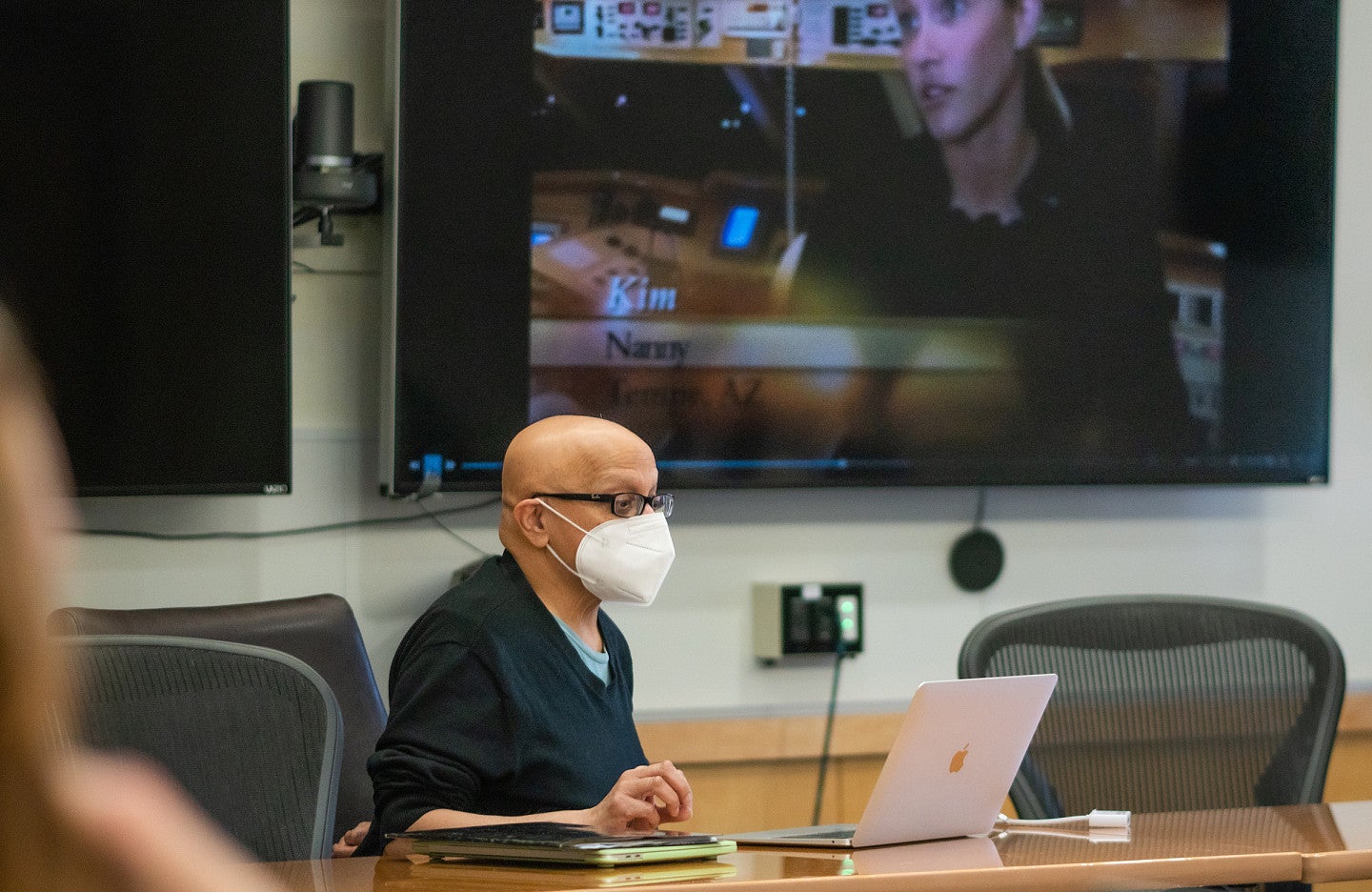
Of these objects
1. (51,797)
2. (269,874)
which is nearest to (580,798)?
(269,874)

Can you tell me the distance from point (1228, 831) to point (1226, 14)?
6.97 feet

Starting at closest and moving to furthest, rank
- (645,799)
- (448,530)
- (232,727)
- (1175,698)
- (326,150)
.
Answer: (645,799) → (232,727) → (1175,698) → (326,150) → (448,530)

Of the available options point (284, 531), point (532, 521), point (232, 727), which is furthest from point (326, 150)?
point (232, 727)

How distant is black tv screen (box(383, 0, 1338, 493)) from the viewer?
10.2ft

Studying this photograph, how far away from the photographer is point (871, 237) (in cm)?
338

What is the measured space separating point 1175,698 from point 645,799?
1.08 metres

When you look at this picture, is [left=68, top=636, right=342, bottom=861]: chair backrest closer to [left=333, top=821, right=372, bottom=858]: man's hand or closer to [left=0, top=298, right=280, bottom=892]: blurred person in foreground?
[left=333, top=821, right=372, bottom=858]: man's hand

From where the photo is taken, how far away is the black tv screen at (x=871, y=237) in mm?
3107

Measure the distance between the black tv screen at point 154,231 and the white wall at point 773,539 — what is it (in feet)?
0.62

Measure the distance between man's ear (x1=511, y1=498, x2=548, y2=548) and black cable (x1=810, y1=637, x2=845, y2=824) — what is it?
1.19 meters

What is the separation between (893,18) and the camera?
3.36m

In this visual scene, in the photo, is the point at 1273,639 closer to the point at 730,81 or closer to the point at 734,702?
the point at 734,702

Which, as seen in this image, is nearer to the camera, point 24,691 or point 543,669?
point 24,691

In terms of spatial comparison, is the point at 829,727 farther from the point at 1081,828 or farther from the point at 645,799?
the point at 645,799
